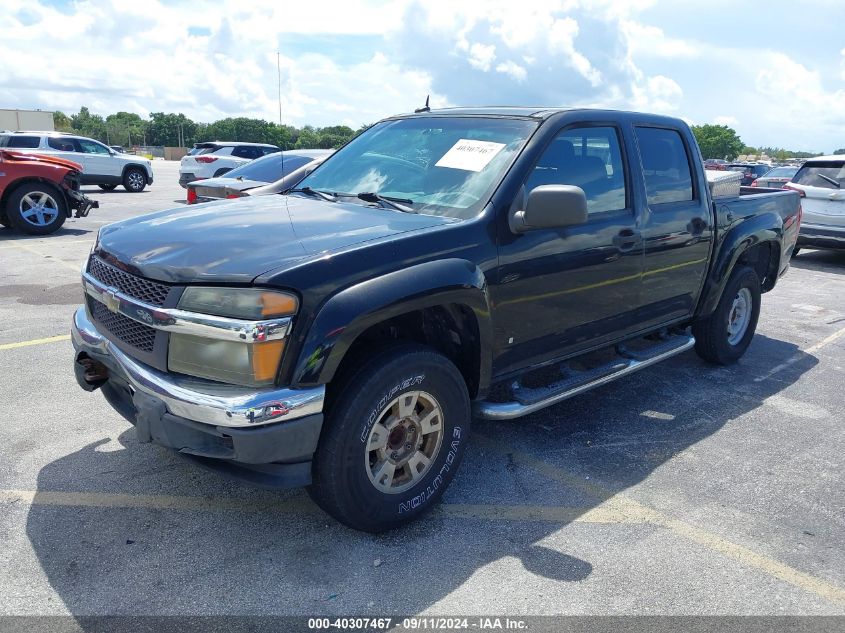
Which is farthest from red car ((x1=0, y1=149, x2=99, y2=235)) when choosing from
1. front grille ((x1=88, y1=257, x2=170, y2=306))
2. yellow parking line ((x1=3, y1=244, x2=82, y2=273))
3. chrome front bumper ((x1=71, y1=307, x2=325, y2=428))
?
chrome front bumper ((x1=71, y1=307, x2=325, y2=428))

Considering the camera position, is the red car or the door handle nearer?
the door handle

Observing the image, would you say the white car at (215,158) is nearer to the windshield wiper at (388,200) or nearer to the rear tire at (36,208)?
the rear tire at (36,208)

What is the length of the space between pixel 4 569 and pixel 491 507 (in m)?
2.15

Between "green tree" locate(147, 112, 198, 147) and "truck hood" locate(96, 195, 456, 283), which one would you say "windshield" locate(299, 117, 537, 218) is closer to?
"truck hood" locate(96, 195, 456, 283)

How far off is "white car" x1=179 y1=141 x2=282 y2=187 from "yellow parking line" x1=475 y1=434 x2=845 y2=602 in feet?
59.2

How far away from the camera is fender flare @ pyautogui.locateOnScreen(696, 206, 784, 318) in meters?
5.29

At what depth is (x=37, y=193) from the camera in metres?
11.6

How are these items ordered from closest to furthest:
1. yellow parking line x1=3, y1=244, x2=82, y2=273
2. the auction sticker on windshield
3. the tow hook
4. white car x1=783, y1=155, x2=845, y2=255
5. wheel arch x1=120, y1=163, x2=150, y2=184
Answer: the tow hook → the auction sticker on windshield → yellow parking line x1=3, y1=244, x2=82, y2=273 → white car x1=783, y1=155, x2=845, y2=255 → wheel arch x1=120, y1=163, x2=150, y2=184

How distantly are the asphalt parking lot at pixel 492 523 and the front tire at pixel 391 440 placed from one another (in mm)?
179

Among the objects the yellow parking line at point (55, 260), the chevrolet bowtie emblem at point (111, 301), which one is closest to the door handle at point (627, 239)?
the chevrolet bowtie emblem at point (111, 301)

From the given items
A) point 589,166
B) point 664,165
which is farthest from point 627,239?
point 664,165

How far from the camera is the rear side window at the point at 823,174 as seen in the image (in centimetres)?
1141

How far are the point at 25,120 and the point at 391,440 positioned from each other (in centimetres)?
7967

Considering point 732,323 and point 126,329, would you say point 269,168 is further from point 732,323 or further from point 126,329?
point 126,329
